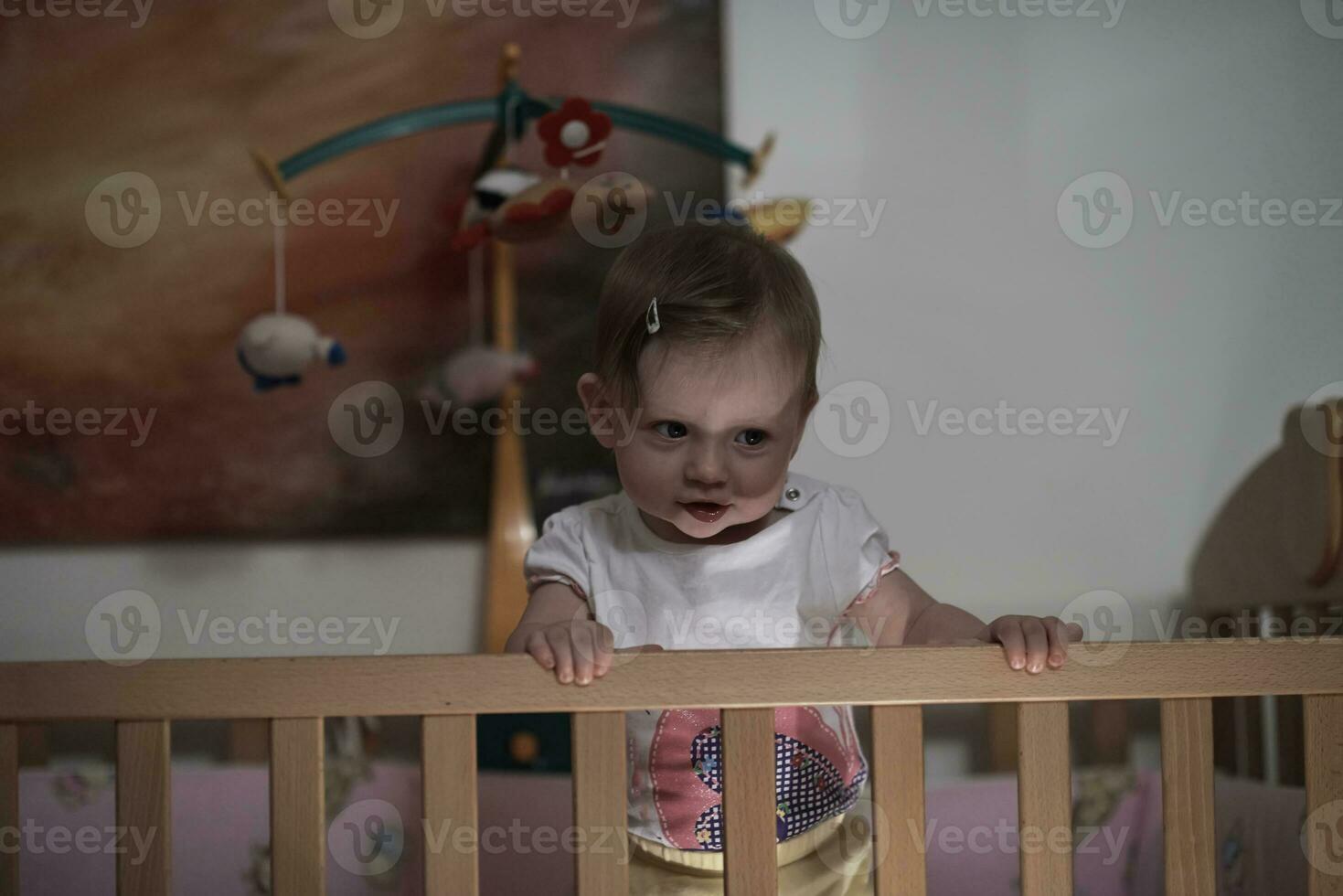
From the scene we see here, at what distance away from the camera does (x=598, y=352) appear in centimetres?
107

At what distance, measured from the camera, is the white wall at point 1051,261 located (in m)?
1.81

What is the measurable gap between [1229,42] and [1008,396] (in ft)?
1.93

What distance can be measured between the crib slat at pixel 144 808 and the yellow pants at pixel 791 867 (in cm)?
39

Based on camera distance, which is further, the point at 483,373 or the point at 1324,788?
the point at 483,373

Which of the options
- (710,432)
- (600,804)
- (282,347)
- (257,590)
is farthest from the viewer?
(257,590)

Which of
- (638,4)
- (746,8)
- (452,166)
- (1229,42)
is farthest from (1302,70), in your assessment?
(452,166)

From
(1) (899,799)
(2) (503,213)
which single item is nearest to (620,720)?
(1) (899,799)

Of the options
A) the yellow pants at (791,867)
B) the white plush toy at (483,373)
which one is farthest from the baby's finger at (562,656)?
the white plush toy at (483,373)

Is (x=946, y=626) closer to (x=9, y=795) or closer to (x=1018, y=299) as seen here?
(x=9, y=795)

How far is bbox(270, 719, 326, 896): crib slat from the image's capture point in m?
0.77

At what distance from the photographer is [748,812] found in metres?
0.77

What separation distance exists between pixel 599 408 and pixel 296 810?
421 mm

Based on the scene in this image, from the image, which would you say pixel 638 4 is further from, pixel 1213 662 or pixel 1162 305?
pixel 1213 662

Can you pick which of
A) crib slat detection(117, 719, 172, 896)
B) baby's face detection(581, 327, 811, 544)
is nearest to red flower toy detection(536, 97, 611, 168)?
baby's face detection(581, 327, 811, 544)
